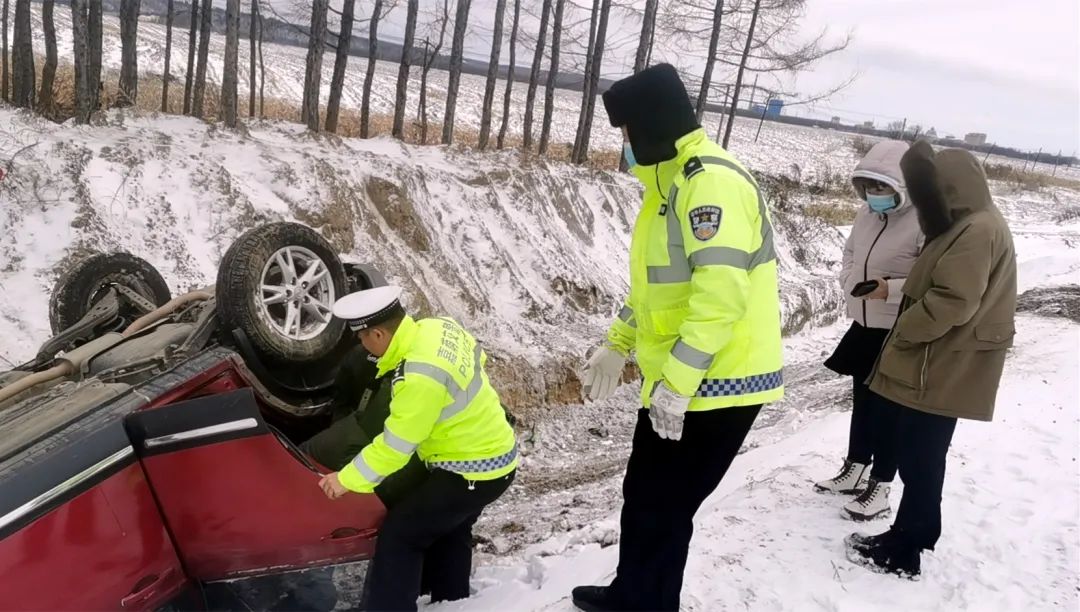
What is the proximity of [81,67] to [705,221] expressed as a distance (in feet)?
29.6

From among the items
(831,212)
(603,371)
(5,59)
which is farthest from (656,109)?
(831,212)

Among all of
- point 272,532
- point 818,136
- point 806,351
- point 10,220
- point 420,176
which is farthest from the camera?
point 818,136

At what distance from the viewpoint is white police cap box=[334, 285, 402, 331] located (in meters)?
2.73

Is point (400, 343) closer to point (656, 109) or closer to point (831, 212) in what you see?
point (656, 109)

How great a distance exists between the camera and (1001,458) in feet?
14.8

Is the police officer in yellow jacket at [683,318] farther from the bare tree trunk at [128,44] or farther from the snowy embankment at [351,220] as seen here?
the bare tree trunk at [128,44]

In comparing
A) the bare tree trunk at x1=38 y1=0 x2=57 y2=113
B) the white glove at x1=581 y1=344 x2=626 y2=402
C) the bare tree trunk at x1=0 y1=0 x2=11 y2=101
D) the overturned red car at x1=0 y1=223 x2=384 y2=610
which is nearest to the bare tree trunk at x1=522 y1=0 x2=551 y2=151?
the bare tree trunk at x1=38 y1=0 x2=57 y2=113

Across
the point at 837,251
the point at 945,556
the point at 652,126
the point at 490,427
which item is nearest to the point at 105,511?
the point at 490,427

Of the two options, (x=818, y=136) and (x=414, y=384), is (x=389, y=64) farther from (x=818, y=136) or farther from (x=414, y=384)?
(x=414, y=384)

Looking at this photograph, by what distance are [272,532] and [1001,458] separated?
459 centimetres

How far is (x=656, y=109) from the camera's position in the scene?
88.8 inches

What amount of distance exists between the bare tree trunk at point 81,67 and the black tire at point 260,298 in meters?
5.86

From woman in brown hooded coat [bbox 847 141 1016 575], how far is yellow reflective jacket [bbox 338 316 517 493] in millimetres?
1872

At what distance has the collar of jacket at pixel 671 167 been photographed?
2281mm
